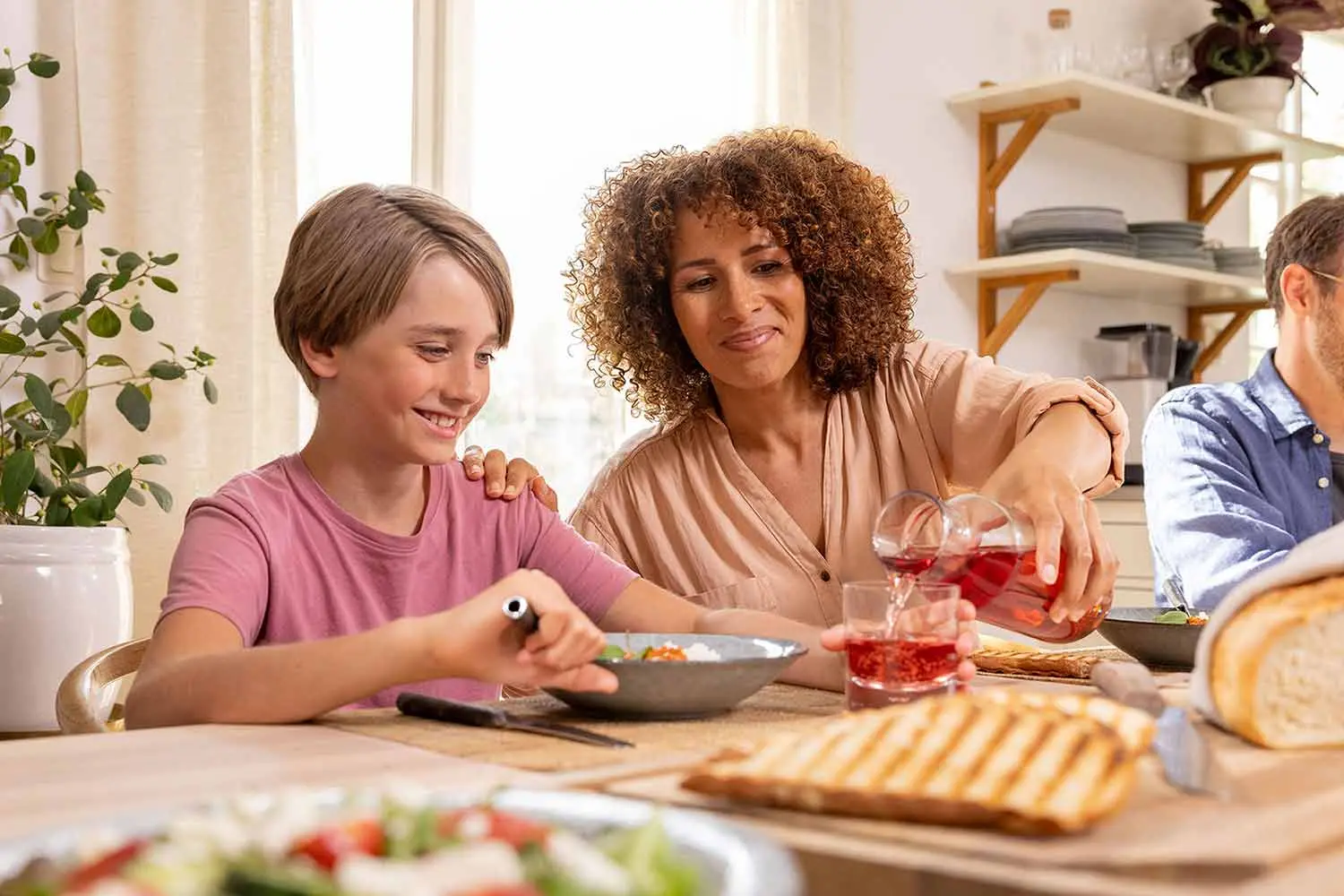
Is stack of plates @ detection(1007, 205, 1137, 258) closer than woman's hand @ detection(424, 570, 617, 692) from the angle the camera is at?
No

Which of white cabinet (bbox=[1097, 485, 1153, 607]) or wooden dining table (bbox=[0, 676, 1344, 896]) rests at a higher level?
wooden dining table (bbox=[0, 676, 1344, 896])

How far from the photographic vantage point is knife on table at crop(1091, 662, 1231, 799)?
928 mm

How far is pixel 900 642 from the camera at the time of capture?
4.27 ft

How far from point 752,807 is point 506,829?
0.24 metres

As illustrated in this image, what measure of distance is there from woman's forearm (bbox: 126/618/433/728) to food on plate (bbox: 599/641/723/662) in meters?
0.17

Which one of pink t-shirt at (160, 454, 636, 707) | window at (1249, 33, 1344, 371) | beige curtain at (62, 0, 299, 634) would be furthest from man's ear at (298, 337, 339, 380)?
window at (1249, 33, 1344, 371)

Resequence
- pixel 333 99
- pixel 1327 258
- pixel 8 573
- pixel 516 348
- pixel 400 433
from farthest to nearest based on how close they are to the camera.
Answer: pixel 516 348, pixel 333 99, pixel 1327 258, pixel 8 573, pixel 400 433

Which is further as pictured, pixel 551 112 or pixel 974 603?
pixel 551 112

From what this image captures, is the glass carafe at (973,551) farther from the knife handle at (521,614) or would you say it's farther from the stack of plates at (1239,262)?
the stack of plates at (1239,262)

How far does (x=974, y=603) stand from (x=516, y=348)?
2.40 m

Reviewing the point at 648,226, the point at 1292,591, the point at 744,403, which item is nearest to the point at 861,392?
the point at 744,403

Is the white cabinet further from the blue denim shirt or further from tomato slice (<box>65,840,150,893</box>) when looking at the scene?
tomato slice (<box>65,840,150,893</box>)

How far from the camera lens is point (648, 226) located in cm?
228

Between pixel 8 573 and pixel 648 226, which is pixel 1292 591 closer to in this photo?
pixel 648 226
